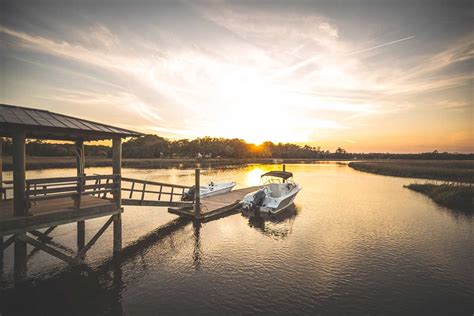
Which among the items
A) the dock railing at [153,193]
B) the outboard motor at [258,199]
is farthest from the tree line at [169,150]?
the outboard motor at [258,199]

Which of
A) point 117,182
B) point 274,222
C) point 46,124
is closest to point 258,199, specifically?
point 274,222

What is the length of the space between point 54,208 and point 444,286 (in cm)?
1489

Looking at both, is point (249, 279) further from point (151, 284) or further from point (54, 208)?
point (54, 208)

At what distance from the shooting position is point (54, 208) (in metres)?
9.05

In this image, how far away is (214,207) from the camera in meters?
18.1

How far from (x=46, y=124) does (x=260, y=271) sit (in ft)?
31.2

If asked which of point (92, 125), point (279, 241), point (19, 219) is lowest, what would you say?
point (279, 241)

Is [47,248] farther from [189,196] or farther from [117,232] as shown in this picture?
[189,196]

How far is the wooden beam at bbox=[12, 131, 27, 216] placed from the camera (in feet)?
24.8

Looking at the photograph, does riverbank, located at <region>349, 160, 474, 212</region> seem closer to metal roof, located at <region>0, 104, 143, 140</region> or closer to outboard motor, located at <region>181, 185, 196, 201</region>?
outboard motor, located at <region>181, 185, 196, 201</region>

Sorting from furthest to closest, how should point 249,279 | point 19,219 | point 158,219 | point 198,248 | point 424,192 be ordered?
point 424,192
point 158,219
point 198,248
point 249,279
point 19,219

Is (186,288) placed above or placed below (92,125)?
below

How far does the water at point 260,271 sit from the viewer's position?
24.1 feet

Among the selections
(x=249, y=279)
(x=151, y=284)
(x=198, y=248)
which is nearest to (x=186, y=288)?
(x=151, y=284)
